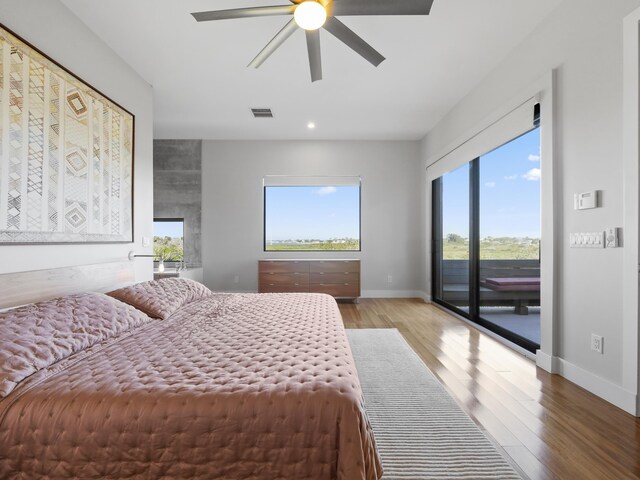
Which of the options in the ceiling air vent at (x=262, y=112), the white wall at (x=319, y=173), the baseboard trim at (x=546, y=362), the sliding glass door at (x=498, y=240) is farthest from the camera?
the white wall at (x=319, y=173)

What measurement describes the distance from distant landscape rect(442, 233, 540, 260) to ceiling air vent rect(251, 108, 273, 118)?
3093 millimetres

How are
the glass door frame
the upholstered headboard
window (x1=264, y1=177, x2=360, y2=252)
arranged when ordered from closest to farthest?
the upholstered headboard → the glass door frame → window (x1=264, y1=177, x2=360, y2=252)

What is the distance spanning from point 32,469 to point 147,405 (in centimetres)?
39

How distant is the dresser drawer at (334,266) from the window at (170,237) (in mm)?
2301

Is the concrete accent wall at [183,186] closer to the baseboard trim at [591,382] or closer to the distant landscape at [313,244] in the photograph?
the distant landscape at [313,244]

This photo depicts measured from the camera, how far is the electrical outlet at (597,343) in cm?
206

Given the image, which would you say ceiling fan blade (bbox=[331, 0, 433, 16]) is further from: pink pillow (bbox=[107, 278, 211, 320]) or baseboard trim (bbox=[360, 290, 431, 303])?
baseboard trim (bbox=[360, 290, 431, 303])

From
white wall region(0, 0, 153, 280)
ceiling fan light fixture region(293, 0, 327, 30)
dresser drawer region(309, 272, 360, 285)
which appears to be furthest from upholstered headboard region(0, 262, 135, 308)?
dresser drawer region(309, 272, 360, 285)

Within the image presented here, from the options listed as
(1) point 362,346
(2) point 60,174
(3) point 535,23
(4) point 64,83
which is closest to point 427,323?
(1) point 362,346

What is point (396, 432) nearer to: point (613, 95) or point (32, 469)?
point (32, 469)

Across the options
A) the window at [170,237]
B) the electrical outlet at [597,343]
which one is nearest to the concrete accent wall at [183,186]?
the window at [170,237]

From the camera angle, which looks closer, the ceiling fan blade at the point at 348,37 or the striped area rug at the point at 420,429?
the striped area rug at the point at 420,429

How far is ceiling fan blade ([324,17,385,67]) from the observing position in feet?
6.75

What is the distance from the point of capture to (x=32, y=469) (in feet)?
3.25
